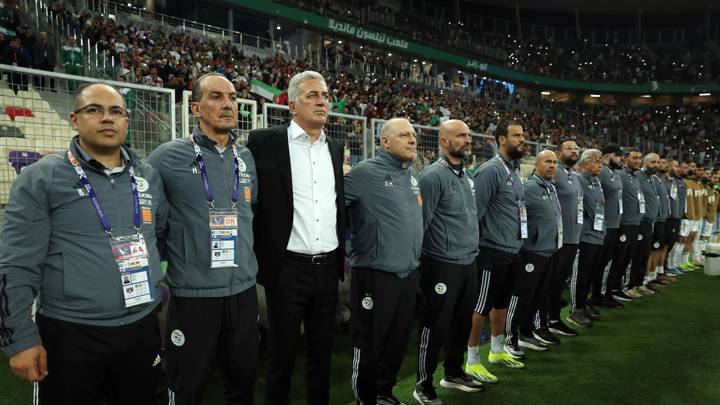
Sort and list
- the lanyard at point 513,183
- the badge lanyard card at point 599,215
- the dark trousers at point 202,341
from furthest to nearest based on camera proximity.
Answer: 1. the badge lanyard card at point 599,215
2. the lanyard at point 513,183
3. the dark trousers at point 202,341

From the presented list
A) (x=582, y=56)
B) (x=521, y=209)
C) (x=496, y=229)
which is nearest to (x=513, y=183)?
(x=521, y=209)

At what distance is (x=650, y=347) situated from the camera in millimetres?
5125

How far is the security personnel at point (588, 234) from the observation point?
5852mm

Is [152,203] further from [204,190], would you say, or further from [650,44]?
[650,44]

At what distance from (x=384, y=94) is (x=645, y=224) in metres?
13.4

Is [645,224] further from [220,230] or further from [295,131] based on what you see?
[220,230]

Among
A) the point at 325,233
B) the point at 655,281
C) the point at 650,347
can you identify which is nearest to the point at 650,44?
the point at 655,281

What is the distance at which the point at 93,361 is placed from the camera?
→ 2018 millimetres

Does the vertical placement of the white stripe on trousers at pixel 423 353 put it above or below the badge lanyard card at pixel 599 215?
below

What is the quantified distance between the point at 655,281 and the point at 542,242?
4909 mm

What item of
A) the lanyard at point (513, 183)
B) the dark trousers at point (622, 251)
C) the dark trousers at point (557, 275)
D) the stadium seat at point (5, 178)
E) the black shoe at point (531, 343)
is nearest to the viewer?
the stadium seat at point (5, 178)

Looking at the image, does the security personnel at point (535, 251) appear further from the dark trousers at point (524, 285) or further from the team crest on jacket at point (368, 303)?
the team crest on jacket at point (368, 303)

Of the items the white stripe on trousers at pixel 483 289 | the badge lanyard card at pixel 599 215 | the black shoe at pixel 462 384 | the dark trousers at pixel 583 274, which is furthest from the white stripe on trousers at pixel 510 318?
the badge lanyard card at pixel 599 215

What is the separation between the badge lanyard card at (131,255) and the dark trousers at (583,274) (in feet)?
16.3
